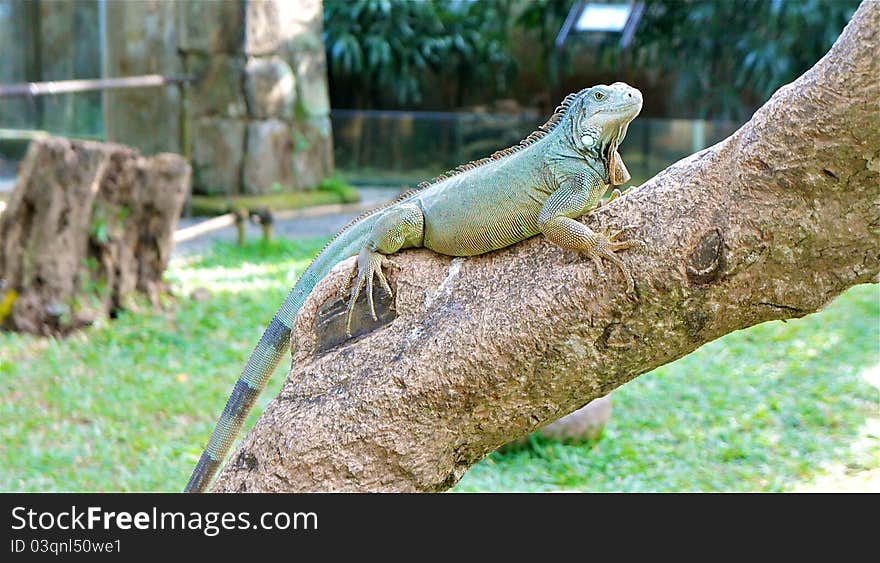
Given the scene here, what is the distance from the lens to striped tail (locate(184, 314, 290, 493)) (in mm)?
3258

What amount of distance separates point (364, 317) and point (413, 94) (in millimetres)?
11876

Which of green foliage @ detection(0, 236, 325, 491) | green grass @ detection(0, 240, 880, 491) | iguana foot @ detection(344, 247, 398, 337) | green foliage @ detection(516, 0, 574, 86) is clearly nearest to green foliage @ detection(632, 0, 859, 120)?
green foliage @ detection(516, 0, 574, 86)

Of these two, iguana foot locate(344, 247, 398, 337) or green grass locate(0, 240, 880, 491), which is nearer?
iguana foot locate(344, 247, 398, 337)

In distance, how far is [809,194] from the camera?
8.05 feet

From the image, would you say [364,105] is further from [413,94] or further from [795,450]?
[795,450]

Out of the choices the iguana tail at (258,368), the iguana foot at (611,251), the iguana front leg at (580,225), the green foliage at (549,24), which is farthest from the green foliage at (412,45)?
the iguana foot at (611,251)

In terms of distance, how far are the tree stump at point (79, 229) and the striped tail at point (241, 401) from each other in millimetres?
3572

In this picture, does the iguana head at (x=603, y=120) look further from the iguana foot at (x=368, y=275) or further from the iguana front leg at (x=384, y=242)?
the iguana foot at (x=368, y=275)

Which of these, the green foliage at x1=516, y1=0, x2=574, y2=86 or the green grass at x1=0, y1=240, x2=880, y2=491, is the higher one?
the green foliage at x1=516, y1=0, x2=574, y2=86

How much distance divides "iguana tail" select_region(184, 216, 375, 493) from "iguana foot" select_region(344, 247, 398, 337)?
0.20m

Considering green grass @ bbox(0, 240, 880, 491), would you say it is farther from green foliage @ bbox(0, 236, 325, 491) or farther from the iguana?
the iguana

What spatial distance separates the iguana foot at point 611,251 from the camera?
253 cm

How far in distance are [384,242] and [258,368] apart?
2.12ft
